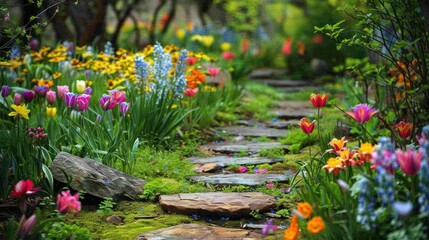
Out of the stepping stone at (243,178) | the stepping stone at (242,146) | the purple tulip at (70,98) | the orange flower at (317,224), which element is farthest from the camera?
the stepping stone at (242,146)

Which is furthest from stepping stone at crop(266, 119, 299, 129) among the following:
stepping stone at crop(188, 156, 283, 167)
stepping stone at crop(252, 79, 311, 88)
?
stepping stone at crop(252, 79, 311, 88)

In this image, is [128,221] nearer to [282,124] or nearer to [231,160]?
[231,160]

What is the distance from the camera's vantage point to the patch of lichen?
3.39m

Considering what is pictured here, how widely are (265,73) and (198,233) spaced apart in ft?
24.6

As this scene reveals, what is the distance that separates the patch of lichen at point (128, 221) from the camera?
3395mm

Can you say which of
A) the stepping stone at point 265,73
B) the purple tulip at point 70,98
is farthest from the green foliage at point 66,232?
the stepping stone at point 265,73

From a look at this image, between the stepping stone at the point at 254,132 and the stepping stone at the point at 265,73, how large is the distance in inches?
160

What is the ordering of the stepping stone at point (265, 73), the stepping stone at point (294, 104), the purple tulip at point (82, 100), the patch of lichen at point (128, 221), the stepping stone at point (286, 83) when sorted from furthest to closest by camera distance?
1. the stepping stone at point (265, 73)
2. the stepping stone at point (286, 83)
3. the stepping stone at point (294, 104)
4. the purple tulip at point (82, 100)
5. the patch of lichen at point (128, 221)

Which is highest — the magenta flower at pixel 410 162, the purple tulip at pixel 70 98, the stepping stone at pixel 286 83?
the magenta flower at pixel 410 162

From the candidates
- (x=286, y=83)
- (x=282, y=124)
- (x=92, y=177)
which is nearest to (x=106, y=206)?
(x=92, y=177)

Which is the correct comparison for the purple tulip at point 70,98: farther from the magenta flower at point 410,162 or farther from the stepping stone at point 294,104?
the stepping stone at point 294,104

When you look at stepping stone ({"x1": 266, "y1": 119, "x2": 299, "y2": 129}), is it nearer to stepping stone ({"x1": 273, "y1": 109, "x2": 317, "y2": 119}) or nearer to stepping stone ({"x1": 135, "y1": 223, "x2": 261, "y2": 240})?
stepping stone ({"x1": 273, "y1": 109, "x2": 317, "y2": 119})

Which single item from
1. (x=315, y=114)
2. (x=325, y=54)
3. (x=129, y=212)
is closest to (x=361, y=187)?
(x=129, y=212)

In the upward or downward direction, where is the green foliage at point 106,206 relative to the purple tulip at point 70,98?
downward
